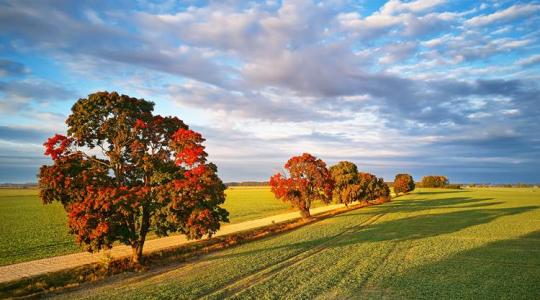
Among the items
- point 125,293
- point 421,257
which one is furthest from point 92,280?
point 421,257

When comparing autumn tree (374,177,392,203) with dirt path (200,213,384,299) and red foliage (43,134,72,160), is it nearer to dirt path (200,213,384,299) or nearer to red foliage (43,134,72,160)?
dirt path (200,213,384,299)

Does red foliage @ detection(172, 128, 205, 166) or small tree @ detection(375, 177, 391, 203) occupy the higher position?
red foliage @ detection(172, 128, 205, 166)

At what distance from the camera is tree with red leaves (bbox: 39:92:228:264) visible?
74.5 feet

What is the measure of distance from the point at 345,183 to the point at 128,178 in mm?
58966

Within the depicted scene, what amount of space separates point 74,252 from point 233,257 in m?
16.0

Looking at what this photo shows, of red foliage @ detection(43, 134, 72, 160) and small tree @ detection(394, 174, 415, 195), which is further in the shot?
small tree @ detection(394, 174, 415, 195)

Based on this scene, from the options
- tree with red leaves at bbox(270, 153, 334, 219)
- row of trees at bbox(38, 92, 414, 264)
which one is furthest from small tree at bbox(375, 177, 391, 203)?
Result: row of trees at bbox(38, 92, 414, 264)

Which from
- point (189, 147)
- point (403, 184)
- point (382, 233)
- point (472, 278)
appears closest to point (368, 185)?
point (382, 233)

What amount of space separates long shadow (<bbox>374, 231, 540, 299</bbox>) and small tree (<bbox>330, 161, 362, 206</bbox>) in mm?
46066

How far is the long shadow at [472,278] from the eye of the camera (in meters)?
18.1

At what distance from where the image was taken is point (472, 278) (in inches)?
834

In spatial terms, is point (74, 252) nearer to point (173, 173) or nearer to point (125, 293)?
point (173, 173)

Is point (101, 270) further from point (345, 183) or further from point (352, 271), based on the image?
point (345, 183)

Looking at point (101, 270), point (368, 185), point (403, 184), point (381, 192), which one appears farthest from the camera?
point (403, 184)
